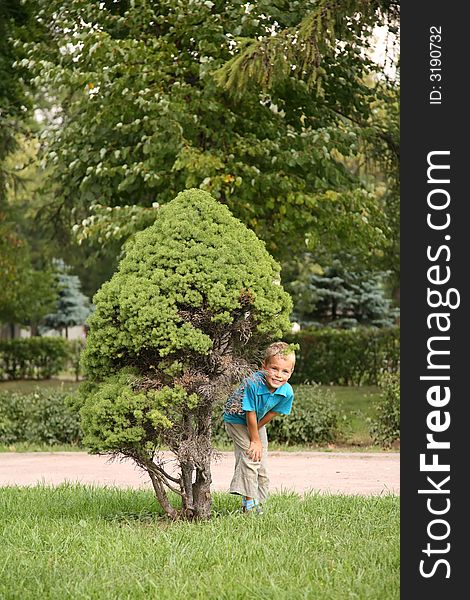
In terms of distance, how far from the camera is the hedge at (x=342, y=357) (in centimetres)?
1973

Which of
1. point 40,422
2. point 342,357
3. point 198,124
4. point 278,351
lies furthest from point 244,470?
point 342,357

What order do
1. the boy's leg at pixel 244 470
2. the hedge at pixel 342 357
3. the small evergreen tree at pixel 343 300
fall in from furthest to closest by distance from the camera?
the small evergreen tree at pixel 343 300 → the hedge at pixel 342 357 → the boy's leg at pixel 244 470

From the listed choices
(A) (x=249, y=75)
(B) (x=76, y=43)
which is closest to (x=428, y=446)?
(A) (x=249, y=75)

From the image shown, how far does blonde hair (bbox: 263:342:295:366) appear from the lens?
21.2 feet

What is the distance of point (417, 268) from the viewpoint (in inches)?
169

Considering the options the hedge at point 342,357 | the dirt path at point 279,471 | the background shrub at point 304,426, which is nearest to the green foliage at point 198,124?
the background shrub at point 304,426

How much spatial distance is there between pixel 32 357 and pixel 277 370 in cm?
1869

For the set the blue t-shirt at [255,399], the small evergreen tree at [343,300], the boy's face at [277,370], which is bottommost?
the blue t-shirt at [255,399]

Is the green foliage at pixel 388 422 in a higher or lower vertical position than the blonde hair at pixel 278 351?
lower

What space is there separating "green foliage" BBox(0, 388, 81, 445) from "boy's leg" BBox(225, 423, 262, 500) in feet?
21.3

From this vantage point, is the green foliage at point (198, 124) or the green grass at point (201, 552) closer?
the green grass at point (201, 552)

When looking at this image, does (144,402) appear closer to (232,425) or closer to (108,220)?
(232,425)

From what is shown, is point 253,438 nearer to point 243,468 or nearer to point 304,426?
point 243,468

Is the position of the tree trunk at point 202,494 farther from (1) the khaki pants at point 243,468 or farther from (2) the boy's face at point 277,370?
(2) the boy's face at point 277,370
